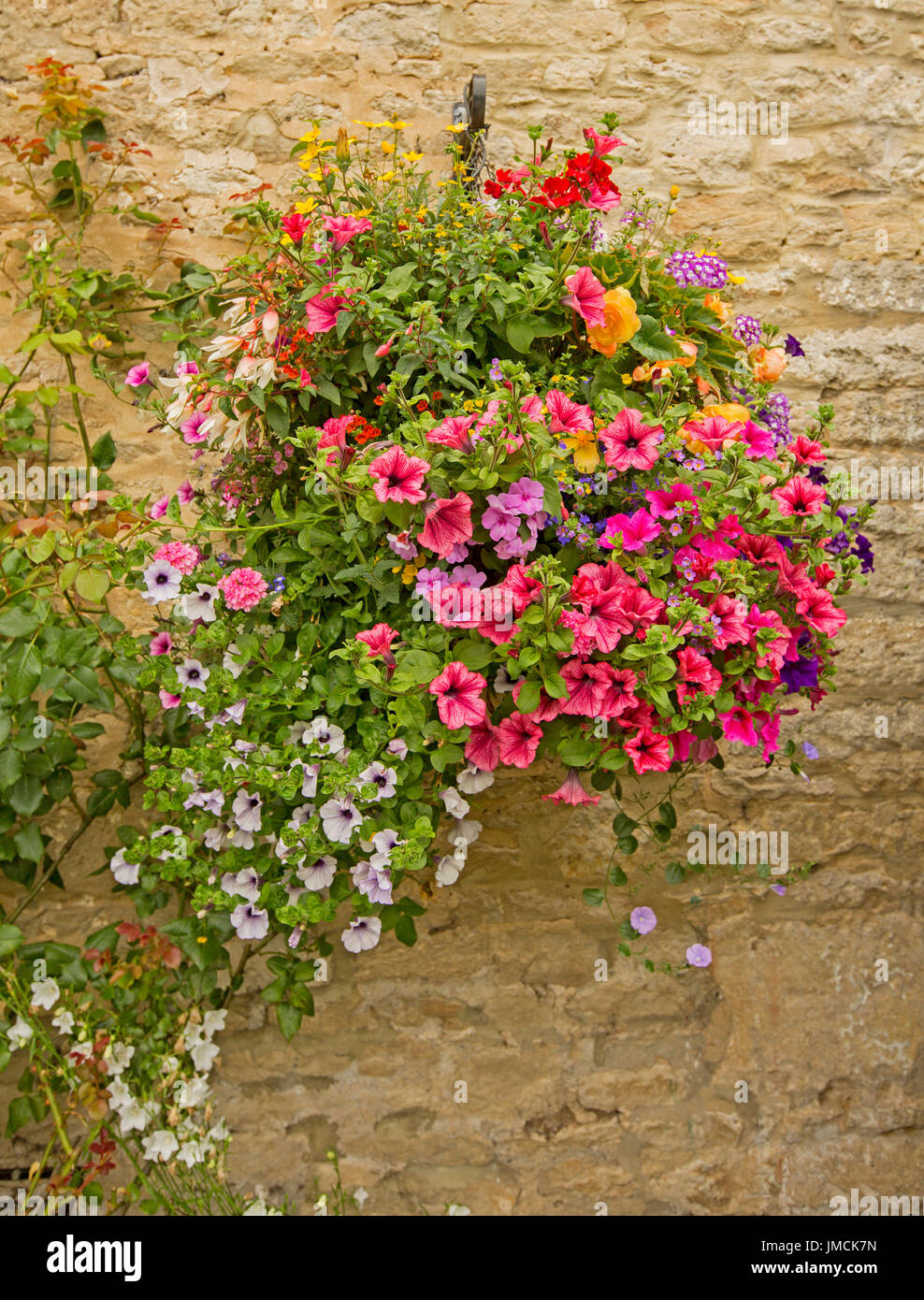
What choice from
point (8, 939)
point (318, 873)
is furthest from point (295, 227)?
point (8, 939)

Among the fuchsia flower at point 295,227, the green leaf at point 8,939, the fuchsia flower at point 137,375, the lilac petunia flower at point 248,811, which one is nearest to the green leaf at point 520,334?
the fuchsia flower at point 295,227

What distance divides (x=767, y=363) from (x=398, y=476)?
2.69 feet

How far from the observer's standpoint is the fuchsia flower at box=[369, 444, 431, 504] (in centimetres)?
138

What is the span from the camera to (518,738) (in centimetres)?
146

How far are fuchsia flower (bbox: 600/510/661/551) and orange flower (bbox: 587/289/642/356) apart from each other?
32 centimetres

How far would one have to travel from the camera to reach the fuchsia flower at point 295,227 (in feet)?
Result: 5.37

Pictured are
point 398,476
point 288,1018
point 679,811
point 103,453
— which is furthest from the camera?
point 679,811

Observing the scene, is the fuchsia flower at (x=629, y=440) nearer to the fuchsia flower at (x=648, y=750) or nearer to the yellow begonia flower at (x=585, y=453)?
the yellow begonia flower at (x=585, y=453)

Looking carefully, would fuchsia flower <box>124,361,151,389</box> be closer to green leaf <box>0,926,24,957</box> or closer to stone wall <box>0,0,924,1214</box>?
stone wall <box>0,0,924,1214</box>

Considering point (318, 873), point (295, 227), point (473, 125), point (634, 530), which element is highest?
point (473, 125)

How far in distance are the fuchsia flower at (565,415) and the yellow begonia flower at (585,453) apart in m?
0.02

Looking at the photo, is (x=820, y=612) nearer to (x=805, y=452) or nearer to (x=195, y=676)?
(x=805, y=452)

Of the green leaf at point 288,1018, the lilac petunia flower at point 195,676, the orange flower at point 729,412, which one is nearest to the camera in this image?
the orange flower at point 729,412

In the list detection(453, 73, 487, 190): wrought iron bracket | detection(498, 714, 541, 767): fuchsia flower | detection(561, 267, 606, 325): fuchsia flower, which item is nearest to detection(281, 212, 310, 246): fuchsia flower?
detection(453, 73, 487, 190): wrought iron bracket
